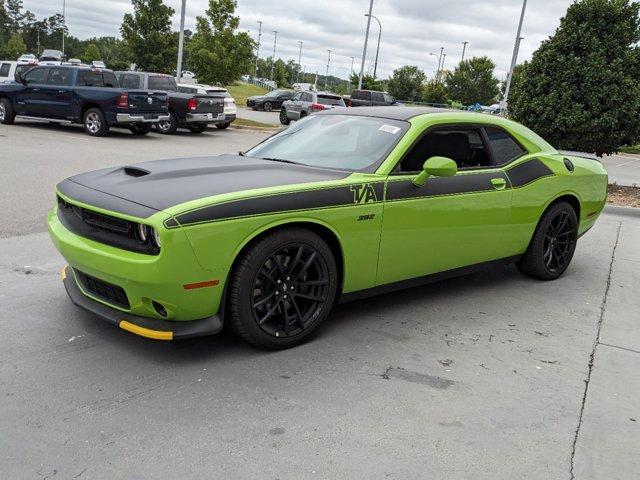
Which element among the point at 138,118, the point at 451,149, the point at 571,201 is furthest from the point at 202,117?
the point at 451,149

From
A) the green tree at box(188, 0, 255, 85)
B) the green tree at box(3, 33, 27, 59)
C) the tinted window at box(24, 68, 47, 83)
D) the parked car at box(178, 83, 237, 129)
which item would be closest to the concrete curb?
the parked car at box(178, 83, 237, 129)

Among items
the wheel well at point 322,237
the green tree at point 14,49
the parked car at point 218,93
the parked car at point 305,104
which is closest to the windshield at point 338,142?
the wheel well at point 322,237

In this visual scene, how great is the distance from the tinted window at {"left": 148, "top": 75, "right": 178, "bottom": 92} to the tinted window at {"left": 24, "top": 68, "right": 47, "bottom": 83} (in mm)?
3009

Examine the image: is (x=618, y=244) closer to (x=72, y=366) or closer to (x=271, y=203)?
(x=271, y=203)

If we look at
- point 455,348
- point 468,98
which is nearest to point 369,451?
point 455,348

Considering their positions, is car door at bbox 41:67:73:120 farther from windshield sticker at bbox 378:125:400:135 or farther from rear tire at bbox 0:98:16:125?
windshield sticker at bbox 378:125:400:135

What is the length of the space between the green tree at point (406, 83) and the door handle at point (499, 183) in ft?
177

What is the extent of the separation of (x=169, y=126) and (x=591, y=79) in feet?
40.3

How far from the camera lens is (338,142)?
464 centimetres

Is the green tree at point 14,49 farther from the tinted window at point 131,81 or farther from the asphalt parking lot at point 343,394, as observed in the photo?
the asphalt parking lot at point 343,394

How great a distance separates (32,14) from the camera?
117m

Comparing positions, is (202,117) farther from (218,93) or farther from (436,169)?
(436,169)

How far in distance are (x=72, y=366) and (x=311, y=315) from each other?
4.64 ft

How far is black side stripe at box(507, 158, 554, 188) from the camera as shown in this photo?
513cm
